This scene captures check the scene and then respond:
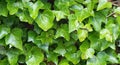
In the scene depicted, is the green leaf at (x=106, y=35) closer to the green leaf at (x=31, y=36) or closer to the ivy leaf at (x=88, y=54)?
the ivy leaf at (x=88, y=54)

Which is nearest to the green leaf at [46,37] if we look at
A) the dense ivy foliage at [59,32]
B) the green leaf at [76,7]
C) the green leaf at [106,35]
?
the dense ivy foliage at [59,32]

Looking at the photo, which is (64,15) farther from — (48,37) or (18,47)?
(18,47)

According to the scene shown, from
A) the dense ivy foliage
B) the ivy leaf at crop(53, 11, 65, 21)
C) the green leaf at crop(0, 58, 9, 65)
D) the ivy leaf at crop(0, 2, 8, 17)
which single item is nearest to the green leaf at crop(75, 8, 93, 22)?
the dense ivy foliage

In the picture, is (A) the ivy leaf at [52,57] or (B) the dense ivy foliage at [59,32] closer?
(B) the dense ivy foliage at [59,32]

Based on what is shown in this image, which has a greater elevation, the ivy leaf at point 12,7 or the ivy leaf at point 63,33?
the ivy leaf at point 12,7

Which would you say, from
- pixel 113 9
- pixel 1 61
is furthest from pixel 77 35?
pixel 1 61

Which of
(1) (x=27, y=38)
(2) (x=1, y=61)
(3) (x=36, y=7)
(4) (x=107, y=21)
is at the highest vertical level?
(3) (x=36, y=7)

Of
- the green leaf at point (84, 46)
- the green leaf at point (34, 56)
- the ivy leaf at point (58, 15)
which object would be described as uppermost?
the ivy leaf at point (58, 15)
